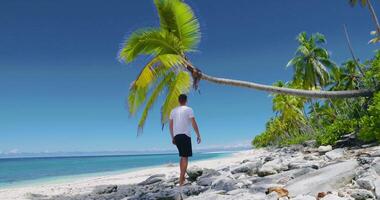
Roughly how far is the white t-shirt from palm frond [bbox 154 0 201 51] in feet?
14.8

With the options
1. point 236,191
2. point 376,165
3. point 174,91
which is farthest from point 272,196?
point 174,91

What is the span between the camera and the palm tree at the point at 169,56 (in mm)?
10703

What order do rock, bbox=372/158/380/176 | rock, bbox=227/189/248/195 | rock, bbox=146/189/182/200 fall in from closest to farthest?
rock, bbox=372/158/380/176, rock, bbox=227/189/248/195, rock, bbox=146/189/182/200

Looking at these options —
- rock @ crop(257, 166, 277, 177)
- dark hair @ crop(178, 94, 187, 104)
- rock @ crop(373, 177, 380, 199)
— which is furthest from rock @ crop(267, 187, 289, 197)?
dark hair @ crop(178, 94, 187, 104)

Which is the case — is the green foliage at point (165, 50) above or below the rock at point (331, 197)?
above

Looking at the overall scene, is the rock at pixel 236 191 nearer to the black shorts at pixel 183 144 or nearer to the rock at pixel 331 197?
the rock at pixel 331 197

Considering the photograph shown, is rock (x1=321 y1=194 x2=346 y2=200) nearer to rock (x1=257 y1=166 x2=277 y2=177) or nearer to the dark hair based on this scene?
rock (x1=257 y1=166 x2=277 y2=177)

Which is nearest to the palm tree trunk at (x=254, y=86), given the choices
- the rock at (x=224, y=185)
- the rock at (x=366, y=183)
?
the rock at (x=224, y=185)

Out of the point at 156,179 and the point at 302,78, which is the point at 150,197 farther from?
the point at 302,78

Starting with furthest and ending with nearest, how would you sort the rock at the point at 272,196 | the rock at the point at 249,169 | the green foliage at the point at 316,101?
the green foliage at the point at 316,101
the rock at the point at 249,169
the rock at the point at 272,196

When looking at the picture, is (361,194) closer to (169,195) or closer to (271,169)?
(271,169)

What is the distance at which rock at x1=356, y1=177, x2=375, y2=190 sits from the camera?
4609 millimetres

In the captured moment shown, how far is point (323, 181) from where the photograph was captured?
5070 millimetres

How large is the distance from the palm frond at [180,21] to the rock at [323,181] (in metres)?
6.76
